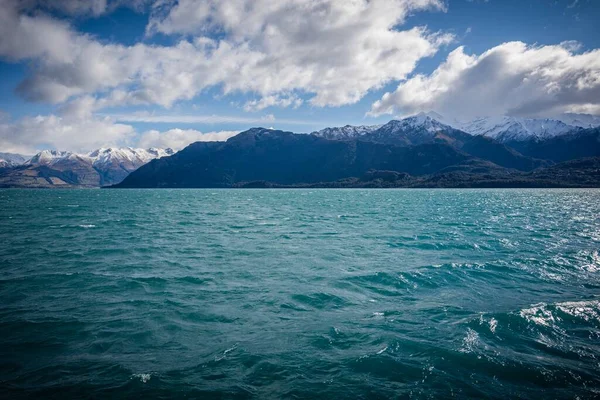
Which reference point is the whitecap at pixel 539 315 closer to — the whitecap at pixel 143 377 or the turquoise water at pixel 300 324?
the turquoise water at pixel 300 324

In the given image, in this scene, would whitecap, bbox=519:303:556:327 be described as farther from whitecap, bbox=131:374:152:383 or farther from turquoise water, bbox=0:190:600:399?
whitecap, bbox=131:374:152:383

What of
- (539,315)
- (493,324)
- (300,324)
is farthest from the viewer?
(539,315)

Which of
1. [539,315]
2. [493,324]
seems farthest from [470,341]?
[539,315]

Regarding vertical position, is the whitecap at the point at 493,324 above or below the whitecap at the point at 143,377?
above

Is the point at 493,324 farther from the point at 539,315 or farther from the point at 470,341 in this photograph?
the point at 539,315

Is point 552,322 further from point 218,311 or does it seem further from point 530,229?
point 530,229

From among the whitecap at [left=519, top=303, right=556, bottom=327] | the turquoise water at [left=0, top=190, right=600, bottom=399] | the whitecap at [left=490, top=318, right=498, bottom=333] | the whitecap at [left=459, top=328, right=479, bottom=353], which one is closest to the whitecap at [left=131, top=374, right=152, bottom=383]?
the turquoise water at [left=0, top=190, right=600, bottom=399]

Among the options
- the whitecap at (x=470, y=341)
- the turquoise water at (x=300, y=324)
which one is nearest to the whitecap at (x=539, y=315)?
the turquoise water at (x=300, y=324)

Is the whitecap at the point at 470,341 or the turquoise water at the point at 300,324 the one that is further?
the whitecap at the point at 470,341

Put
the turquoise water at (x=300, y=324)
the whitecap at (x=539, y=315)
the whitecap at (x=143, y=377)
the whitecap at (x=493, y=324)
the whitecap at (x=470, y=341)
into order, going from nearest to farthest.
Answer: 1. the turquoise water at (x=300, y=324)
2. the whitecap at (x=143, y=377)
3. the whitecap at (x=470, y=341)
4. the whitecap at (x=493, y=324)
5. the whitecap at (x=539, y=315)

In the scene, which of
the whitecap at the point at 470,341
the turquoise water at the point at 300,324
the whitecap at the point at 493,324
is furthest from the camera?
the whitecap at the point at 493,324

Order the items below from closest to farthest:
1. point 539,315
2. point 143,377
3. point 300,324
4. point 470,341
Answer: point 143,377, point 470,341, point 300,324, point 539,315

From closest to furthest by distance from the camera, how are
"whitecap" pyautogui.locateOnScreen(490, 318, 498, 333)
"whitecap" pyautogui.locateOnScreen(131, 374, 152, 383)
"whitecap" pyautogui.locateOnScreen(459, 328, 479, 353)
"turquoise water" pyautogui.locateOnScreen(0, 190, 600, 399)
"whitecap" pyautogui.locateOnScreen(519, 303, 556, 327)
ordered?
"turquoise water" pyautogui.locateOnScreen(0, 190, 600, 399), "whitecap" pyautogui.locateOnScreen(131, 374, 152, 383), "whitecap" pyautogui.locateOnScreen(459, 328, 479, 353), "whitecap" pyautogui.locateOnScreen(490, 318, 498, 333), "whitecap" pyautogui.locateOnScreen(519, 303, 556, 327)

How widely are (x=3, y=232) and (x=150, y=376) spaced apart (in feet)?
155
